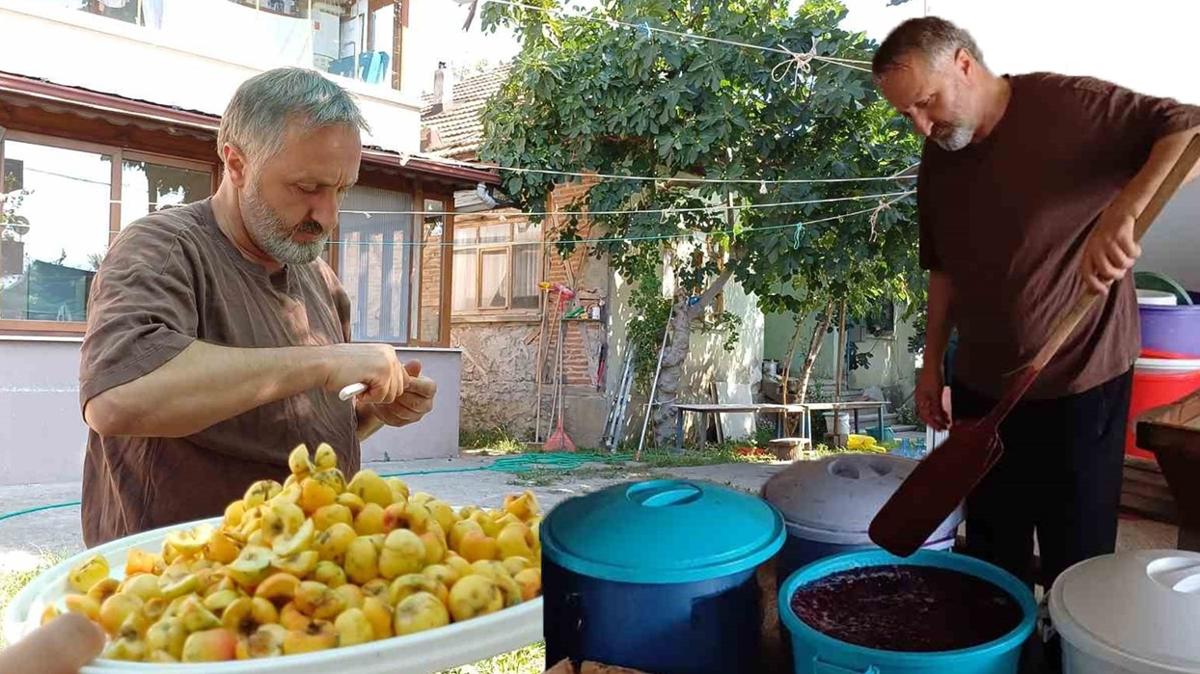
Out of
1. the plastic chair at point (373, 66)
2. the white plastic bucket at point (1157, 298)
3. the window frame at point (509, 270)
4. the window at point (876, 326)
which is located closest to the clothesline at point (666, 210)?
the window frame at point (509, 270)

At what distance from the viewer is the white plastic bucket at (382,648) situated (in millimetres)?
776

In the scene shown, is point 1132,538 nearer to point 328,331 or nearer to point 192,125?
point 328,331

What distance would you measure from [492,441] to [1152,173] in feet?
28.4

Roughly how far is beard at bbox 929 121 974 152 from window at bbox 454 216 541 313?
786 cm

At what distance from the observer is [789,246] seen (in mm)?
6965

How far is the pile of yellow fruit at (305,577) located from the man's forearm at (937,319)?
1.06 metres

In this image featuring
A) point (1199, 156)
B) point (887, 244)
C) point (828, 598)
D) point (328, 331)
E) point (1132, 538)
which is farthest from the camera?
point (887, 244)

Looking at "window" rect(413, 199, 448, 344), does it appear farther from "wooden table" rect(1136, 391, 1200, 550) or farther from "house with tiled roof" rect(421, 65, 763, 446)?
"wooden table" rect(1136, 391, 1200, 550)

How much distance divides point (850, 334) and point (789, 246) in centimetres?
618

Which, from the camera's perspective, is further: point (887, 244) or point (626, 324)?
point (626, 324)

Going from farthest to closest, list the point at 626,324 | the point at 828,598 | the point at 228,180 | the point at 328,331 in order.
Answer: the point at 626,324 < the point at 328,331 < the point at 228,180 < the point at 828,598

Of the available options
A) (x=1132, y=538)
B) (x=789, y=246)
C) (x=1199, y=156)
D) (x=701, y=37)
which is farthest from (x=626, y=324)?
(x=1199, y=156)

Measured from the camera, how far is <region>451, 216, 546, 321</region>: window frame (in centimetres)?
950

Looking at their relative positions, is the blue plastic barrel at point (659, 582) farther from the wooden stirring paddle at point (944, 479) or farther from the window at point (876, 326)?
the window at point (876, 326)
